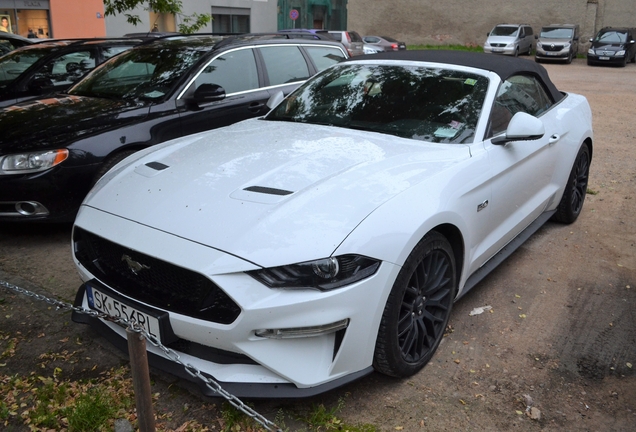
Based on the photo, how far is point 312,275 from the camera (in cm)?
276

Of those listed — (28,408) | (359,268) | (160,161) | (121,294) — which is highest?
(160,161)

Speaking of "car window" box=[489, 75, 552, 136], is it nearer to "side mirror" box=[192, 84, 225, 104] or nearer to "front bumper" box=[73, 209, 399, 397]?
"front bumper" box=[73, 209, 399, 397]

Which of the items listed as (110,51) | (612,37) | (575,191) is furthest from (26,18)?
(612,37)

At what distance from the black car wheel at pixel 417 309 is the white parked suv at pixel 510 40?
27.8 metres

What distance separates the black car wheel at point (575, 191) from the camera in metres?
5.50

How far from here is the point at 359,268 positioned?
284 cm

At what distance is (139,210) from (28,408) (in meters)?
1.09

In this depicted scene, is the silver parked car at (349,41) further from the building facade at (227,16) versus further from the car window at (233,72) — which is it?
the car window at (233,72)

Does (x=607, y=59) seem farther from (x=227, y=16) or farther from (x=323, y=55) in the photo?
(x=323, y=55)

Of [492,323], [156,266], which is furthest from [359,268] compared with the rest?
[492,323]

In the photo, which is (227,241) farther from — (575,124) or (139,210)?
(575,124)

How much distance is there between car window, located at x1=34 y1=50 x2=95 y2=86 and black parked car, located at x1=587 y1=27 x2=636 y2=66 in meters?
24.7

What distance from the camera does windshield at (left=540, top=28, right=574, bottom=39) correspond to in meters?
28.6

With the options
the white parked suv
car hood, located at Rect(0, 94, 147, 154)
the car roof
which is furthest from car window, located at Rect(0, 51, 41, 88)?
the white parked suv
